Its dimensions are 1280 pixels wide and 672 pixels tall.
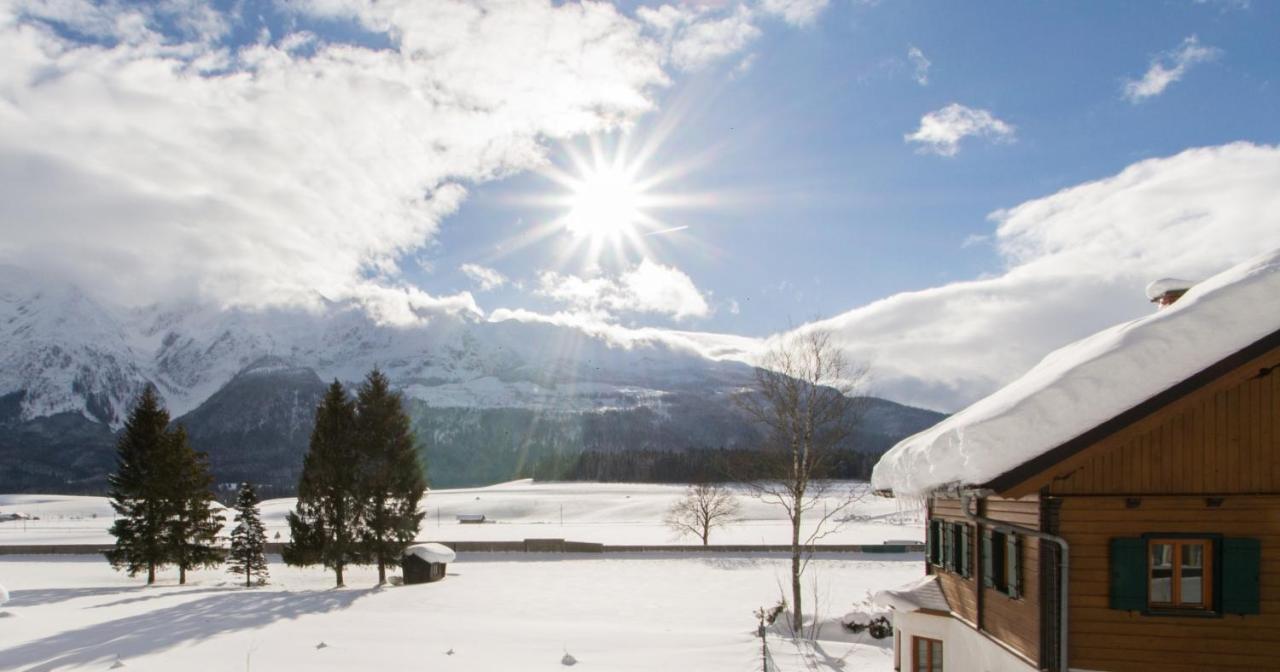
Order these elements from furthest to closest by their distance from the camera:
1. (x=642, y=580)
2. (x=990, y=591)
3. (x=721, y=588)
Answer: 1. (x=642, y=580)
2. (x=721, y=588)
3. (x=990, y=591)

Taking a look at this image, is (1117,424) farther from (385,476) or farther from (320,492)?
(320,492)

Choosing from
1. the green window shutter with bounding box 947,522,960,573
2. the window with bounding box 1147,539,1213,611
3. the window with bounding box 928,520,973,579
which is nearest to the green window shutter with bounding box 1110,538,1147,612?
the window with bounding box 1147,539,1213,611

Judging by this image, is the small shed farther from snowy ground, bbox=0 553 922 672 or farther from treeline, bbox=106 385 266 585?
treeline, bbox=106 385 266 585

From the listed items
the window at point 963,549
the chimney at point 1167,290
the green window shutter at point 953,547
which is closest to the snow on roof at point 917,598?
the green window shutter at point 953,547

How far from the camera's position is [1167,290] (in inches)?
575

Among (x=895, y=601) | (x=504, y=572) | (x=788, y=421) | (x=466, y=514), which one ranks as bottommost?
(x=466, y=514)

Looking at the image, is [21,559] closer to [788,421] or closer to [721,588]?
[721,588]

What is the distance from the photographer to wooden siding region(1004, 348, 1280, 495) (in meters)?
10.7

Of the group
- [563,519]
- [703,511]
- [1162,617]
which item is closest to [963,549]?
[1162,617]

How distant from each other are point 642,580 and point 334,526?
15.6 metres

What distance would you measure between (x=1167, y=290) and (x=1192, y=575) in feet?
20.2

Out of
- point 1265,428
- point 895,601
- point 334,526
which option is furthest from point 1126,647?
point 334,526

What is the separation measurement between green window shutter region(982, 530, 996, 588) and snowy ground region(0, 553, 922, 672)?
634 cm

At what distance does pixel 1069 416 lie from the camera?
10805 mm
